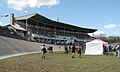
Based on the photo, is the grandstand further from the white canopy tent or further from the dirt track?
the white canopy tent

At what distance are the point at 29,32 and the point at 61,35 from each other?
23.2 meters

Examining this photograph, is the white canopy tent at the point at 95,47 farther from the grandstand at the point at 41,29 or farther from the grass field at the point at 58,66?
the grandstand at the point at 41,29

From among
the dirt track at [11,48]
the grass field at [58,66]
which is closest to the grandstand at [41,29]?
the dirt track at [11,48]

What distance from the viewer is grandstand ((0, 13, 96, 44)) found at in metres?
88.1

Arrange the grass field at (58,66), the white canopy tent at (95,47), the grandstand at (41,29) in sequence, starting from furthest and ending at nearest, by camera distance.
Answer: the grandstand at (41,29)
the white canopy tent at (95,47)
the grass field at (58,66)

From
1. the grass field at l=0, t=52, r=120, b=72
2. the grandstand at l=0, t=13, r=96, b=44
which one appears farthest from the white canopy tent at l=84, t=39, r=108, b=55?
the grandstand at l=0, t=13, r=96, b=44

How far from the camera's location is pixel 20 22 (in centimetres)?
9481

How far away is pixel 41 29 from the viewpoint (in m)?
102

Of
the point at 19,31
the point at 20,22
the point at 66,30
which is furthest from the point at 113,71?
the point at 66,30

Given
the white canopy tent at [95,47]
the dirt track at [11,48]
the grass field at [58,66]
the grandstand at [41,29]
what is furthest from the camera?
the grandstand at [41,29]

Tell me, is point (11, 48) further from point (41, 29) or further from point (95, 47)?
point (41, 29)

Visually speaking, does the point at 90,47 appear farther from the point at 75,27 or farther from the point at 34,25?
the point at 75,27

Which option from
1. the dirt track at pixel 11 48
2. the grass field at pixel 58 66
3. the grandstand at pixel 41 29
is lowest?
the grass field at pixel 58 66

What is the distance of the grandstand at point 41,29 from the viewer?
289 feet
